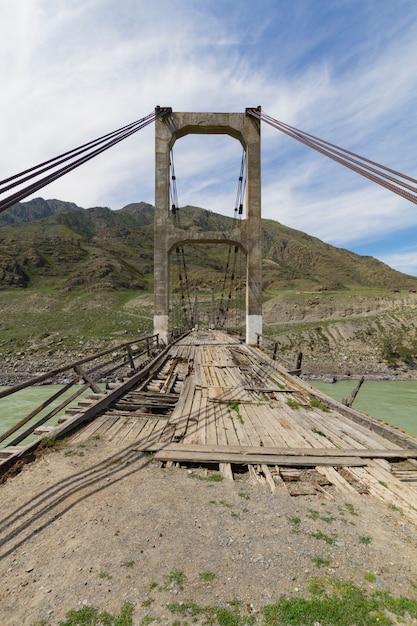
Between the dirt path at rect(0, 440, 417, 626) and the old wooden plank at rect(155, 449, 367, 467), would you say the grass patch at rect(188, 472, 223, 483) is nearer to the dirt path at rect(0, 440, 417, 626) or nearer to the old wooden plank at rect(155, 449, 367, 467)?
the dirt path at rect(0, 440, 417, 626)

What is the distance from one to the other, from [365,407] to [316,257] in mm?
152736

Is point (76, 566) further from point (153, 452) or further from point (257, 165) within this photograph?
point (257, 165)

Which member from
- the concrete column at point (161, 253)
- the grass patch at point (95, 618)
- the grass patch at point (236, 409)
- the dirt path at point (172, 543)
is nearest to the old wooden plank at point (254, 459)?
the dirt path at point (172, 543)

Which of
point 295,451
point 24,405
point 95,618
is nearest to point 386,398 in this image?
point 295,451

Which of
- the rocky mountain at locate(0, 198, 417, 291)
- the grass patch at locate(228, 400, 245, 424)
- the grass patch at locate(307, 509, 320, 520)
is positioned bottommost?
the grass patch at locate(228, 400, 245, 424)

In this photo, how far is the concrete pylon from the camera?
17375 millimetres

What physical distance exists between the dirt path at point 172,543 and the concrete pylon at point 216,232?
13.5m

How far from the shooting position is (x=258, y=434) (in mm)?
5891

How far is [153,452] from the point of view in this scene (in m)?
5.11

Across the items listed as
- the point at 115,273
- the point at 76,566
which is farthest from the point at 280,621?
the point at 115,273

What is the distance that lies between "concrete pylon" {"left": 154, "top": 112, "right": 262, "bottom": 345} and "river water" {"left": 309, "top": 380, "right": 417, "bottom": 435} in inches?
374

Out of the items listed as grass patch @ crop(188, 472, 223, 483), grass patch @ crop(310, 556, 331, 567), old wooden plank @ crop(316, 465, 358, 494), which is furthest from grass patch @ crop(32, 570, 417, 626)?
grass patch @ crop(188, 472, 223, 483)

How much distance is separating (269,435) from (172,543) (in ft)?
10.1

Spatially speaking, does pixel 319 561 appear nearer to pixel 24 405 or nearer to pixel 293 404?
pixel 293 404
